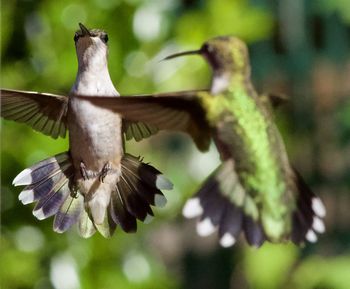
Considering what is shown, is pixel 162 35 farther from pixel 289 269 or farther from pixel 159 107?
pixel 289 269

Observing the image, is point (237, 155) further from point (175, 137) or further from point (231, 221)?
point (175, 137)

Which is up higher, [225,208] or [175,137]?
[225,208]

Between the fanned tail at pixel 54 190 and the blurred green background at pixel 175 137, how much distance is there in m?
0.08

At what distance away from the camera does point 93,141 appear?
364 mm

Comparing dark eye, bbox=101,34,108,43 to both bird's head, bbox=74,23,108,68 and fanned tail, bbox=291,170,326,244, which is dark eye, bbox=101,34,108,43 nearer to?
bird's head, bbox=74,23,108,68

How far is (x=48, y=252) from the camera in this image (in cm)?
110

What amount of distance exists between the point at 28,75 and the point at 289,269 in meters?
1.55

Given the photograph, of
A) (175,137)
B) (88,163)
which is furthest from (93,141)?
(175,137)

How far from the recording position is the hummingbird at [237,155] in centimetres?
37

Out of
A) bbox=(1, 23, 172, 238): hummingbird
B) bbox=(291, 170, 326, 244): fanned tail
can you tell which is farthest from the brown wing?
→ bbox=(291, 170, 326, 244): fanned tail

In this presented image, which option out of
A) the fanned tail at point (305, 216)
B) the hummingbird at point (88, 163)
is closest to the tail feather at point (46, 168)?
the hummingbird at point (88, 163)

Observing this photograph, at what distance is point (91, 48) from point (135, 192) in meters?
0.07

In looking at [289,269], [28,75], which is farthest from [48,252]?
[289,269]

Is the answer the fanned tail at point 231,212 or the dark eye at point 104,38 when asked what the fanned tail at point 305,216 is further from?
the dark eye at point 104,38
